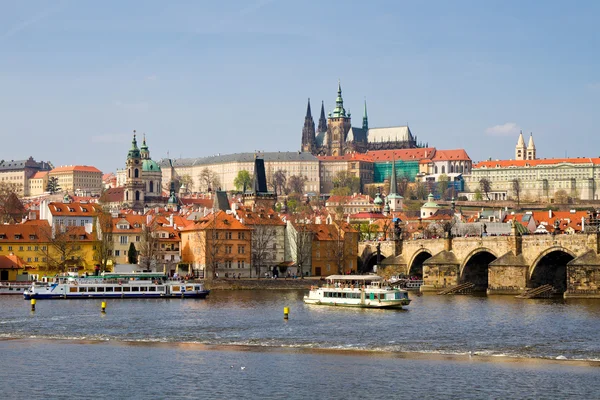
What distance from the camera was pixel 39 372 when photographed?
3941cm

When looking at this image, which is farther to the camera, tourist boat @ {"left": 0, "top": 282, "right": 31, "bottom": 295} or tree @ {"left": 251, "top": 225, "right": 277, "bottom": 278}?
tree @ {"left": 251, "top": 225, "right": 277, "bottom": 278}

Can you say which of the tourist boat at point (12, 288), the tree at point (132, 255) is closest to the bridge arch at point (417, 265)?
the tree at point (132, 255)

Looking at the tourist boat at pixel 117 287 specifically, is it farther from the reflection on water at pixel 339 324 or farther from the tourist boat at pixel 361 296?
the tourist boat at pixel 361 296

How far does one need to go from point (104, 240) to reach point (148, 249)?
3.95 metres

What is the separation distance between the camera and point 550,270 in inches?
2968

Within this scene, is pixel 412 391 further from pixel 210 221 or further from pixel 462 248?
pixel 210 221

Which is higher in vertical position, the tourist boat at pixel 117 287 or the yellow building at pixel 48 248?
the yellow building at pixel 48 248

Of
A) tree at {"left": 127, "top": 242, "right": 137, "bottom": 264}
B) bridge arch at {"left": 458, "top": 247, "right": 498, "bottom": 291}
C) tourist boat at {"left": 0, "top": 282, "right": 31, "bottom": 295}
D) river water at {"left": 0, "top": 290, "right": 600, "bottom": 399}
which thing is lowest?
river water at {"left": 0, "top": 290, "right": 600, "bottom": 399}

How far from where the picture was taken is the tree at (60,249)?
89.1m

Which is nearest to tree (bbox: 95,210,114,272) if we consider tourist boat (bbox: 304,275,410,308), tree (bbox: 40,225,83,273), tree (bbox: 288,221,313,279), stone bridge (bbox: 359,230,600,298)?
tree (bbox: 40,225,83,273)

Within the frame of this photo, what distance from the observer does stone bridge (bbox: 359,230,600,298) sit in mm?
68250

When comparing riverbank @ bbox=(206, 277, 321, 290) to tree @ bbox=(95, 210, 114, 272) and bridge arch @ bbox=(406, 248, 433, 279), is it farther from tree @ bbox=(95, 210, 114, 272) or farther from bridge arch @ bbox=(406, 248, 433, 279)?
tree @ bbox=(95, 210, 114, 272)

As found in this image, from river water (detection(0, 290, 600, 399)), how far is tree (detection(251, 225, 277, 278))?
89.9 ft

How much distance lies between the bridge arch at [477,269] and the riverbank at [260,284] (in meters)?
12.4
